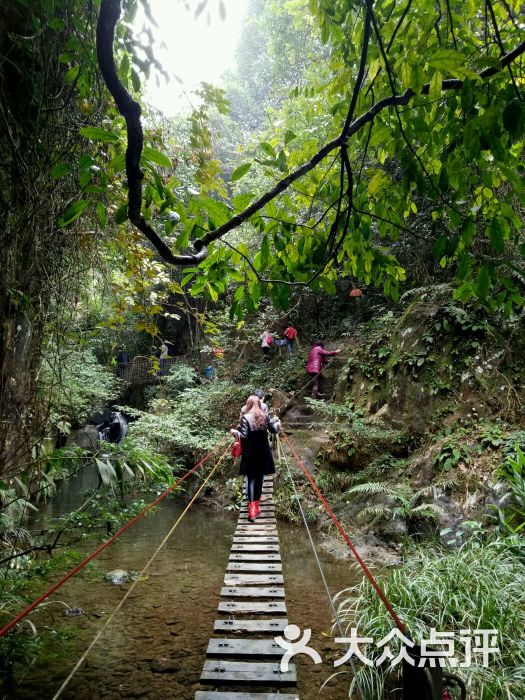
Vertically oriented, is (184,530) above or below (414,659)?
below

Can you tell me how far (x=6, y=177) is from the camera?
1.91 meters

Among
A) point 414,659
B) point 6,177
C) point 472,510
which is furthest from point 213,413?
point 414,659

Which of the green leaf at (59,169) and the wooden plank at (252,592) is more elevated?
the green leaf at (59,169)

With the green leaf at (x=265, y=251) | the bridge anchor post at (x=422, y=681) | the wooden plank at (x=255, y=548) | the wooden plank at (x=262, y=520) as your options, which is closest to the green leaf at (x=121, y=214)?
the green leaf at (x=265, y=251)

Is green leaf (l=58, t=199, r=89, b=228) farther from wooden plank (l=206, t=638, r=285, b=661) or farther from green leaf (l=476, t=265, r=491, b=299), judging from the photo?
wooden plank (l=206, t=638, r=285, b=661)

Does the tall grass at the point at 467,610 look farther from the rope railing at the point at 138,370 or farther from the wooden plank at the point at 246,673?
the rope railing at the point at 138,370

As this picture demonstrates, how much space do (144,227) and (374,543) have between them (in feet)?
14.5

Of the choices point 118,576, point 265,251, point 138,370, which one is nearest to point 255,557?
point 118,576

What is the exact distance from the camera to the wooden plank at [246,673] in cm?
205

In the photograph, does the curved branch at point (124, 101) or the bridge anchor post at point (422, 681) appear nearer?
the curved branch at point (124, 101)

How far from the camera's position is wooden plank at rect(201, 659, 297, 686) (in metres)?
2.05

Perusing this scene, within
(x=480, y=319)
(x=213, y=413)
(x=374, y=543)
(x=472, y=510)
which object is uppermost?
(x=480, y=319)

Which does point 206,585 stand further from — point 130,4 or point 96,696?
point 130,4

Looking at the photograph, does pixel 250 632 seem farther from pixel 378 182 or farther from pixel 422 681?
Result: pixel 378 182
